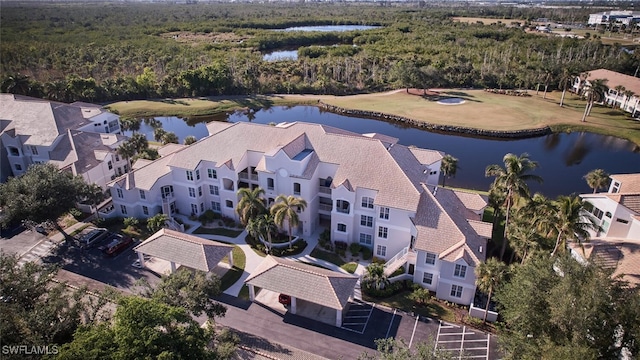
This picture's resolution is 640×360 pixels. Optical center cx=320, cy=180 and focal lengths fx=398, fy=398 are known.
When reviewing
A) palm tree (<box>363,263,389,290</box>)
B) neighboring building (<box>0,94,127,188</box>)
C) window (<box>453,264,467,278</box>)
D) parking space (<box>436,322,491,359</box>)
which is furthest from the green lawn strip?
neighboring building (<box>0,94,127,188</box>)

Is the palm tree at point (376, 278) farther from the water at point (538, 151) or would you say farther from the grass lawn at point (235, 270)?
the water at point (538, 151)

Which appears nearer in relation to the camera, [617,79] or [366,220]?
[366,220]

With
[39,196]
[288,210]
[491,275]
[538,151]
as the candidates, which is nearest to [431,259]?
[491,275]

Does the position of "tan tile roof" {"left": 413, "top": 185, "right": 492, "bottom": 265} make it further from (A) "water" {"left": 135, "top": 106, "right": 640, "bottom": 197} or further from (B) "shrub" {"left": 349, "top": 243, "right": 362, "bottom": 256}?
(A) "water" {"left": 135, "top": 106, "right": 640, "bottom": 197}

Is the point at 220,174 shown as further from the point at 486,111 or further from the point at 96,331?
the point at 486,111

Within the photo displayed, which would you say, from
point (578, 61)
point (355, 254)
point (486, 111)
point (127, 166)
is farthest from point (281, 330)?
point (578, 61)

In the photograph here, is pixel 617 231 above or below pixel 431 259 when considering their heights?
above

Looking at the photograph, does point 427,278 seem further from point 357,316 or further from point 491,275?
point 357,316

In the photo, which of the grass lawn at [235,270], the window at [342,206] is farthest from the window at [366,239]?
the grass lawn at [235,270]
